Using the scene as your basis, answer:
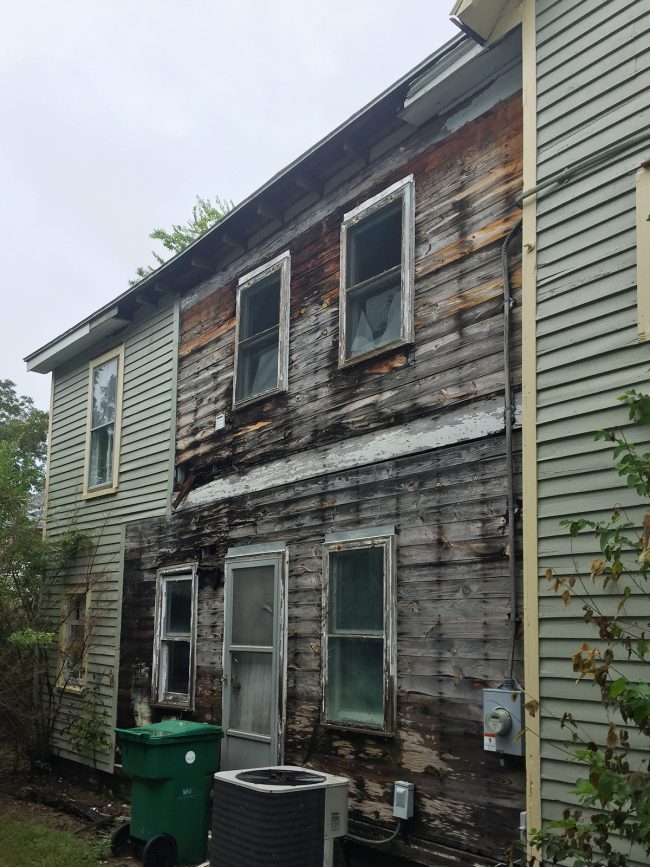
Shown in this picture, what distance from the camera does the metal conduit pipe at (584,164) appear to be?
5.38 m

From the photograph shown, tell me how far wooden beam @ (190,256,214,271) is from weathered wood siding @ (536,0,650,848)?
5176mm

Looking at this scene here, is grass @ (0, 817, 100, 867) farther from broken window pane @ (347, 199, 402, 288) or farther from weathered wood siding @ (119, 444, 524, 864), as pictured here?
broken window pane @ (347, 199, 402, 288)

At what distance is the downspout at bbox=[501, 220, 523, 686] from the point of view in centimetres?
563

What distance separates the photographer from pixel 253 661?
852cm

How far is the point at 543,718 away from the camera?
17.3 feet

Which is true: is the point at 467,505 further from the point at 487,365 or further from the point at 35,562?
the point at 35,562

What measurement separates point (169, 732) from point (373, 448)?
10.1 ft

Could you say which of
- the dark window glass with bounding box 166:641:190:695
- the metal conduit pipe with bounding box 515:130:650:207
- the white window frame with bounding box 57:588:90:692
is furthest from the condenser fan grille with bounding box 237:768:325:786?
the white window frame with bounding box 57:588:90:692

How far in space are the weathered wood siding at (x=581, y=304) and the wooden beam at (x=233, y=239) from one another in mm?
4461

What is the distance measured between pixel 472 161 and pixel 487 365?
1.70 meters

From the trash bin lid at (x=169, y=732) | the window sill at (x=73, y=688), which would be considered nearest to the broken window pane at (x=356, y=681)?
the trash bin lid at (x=169, y=732)

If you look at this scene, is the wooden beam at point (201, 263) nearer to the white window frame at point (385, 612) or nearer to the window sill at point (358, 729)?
the white window frame at point (385, 612)

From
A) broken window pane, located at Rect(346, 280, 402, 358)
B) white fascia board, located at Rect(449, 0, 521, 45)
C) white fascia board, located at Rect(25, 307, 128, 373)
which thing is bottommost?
broken window pane, located at Rect(346, 280, 402, 358)

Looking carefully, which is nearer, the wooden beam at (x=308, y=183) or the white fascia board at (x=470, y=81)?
the white fascia board at (x=470, y=81)
